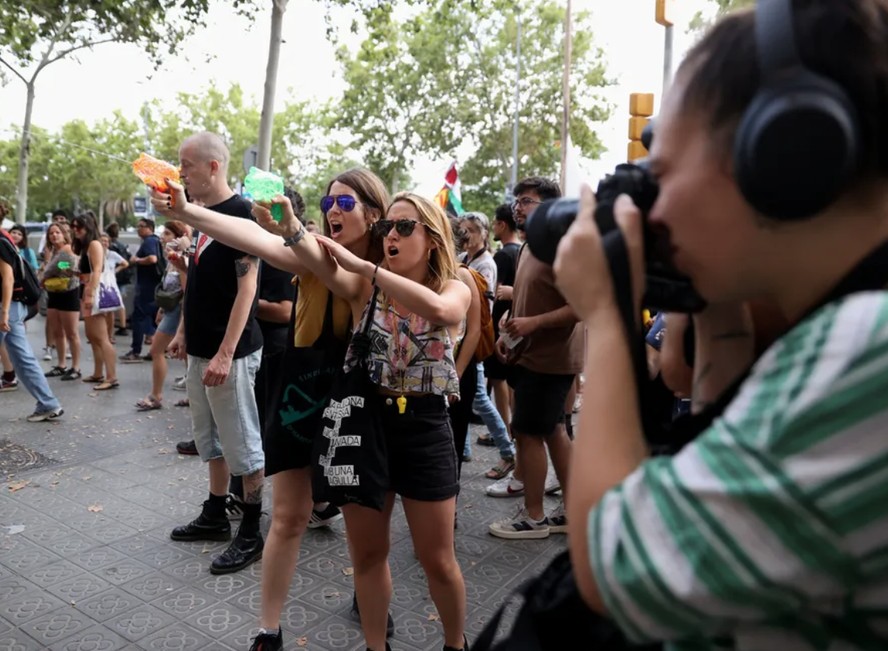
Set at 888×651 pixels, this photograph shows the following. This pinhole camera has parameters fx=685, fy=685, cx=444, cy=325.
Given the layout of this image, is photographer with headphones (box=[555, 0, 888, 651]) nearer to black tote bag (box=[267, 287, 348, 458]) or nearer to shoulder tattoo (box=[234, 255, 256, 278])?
black tote bag (box=[267, 287, 348, 458])

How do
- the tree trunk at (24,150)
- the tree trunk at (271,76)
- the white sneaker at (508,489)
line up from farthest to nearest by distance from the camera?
the tree trunk at (24,150) → the tree trunk at (271,76) → the white sneaker at (508,489)

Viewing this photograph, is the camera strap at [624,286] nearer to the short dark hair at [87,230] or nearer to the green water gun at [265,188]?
the green water gun at [265,188]

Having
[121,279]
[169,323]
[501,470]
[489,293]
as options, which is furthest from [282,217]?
[121,279]

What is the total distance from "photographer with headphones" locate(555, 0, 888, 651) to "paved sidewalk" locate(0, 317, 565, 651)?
104 inches

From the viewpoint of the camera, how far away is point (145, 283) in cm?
1073

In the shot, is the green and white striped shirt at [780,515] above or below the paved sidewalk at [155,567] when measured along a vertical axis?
above

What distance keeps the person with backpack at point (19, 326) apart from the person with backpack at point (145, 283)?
3.36 meters

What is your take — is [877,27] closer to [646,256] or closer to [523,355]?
[646,256]

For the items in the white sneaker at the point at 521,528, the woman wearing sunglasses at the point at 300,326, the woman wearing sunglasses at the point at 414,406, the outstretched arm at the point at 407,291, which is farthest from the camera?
the white sneaker at the point at 521,528

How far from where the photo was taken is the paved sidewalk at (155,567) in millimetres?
3150

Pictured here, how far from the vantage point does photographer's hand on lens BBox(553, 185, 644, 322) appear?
0.88m

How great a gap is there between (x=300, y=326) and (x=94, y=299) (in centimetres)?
658

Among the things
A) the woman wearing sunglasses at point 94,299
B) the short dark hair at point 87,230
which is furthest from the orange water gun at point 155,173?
the short dark hair at point 87,230

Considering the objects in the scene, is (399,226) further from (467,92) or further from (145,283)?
(467,92)
